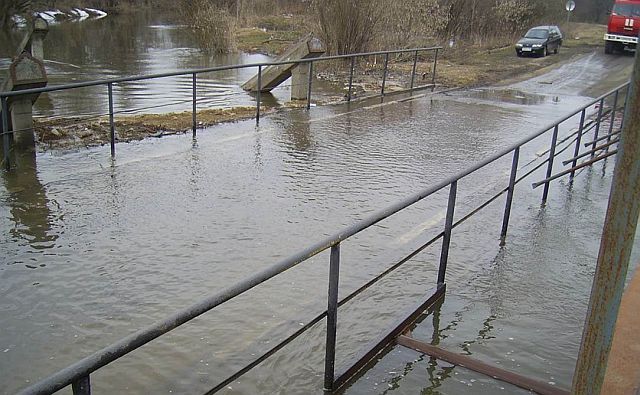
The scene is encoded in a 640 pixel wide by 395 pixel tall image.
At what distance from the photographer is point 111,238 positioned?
20.2ft

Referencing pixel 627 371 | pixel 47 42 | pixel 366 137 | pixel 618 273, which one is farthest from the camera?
pixel 47 42

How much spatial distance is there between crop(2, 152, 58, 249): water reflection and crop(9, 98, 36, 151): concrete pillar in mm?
413

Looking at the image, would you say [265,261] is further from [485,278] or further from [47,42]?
[47,42]

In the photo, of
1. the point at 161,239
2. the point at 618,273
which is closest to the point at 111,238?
the point at 161,239

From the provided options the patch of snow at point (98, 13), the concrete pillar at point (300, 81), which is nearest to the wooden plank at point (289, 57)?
the concrete pillar at point (300, 81)

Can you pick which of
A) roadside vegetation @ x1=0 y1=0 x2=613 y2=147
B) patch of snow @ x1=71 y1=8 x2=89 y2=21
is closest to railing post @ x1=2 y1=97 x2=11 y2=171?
roadside vegetation @ x1=0 y1=0 x2=613 y2=147

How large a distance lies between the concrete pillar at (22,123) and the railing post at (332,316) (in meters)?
6.80

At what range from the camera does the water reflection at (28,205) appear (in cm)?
612

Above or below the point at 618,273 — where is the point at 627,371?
below

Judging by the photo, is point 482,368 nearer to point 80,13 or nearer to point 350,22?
point 350,22

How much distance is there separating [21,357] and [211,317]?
1308mm

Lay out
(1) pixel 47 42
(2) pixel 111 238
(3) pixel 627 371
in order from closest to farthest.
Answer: (3) pixel 627 371, (2) pixel 111 238, (1) pixel 47 42

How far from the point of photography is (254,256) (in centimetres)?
588

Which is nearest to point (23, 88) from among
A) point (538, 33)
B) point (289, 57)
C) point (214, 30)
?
point (289, 57)
